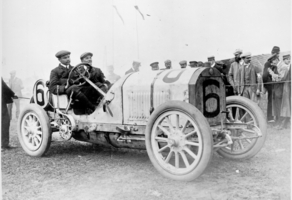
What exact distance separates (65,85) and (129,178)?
2.13 metres

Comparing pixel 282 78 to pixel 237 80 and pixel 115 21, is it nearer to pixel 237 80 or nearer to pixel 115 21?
pixel 237 80

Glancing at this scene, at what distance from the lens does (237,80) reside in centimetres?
714

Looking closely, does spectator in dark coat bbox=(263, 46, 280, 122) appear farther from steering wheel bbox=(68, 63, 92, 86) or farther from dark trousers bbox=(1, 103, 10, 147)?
dark trousers bbox=(1, 103, 10, 147)

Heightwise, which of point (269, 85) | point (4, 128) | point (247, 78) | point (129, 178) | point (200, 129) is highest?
point (247, 78)

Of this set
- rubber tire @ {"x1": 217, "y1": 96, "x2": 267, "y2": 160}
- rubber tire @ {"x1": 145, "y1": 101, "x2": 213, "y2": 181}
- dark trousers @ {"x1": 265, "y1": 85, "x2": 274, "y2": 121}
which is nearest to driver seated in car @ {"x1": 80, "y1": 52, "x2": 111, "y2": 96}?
rubber tire @ {"x1": 145, "y1": 101, "x2": 213, "y2": 181}

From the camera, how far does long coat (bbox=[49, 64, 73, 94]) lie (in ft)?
16.6

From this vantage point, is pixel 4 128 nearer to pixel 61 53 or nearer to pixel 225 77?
pixel 61 53

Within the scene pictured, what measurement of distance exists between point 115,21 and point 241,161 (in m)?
2.93

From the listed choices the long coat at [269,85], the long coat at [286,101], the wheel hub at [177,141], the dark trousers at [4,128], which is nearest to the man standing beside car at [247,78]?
the long coat at [269,85]

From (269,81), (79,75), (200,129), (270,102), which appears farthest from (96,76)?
(270,102)

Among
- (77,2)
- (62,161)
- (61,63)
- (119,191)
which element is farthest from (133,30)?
(119,191)

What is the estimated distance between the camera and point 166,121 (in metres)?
3.74

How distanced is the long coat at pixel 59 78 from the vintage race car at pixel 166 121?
0.55 feet

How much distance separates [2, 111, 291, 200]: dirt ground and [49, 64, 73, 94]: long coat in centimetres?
109
